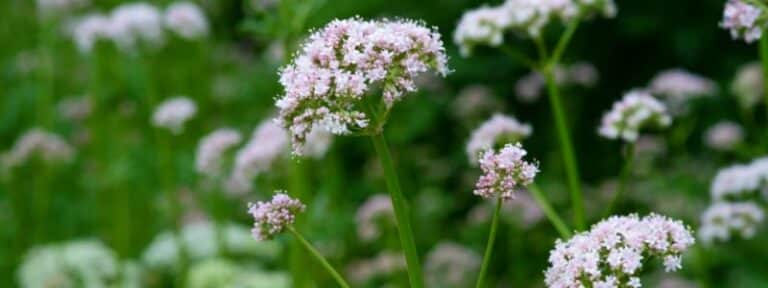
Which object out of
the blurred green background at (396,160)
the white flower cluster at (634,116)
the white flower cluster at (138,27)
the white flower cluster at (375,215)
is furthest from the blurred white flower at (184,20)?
the white flower cluster at (634,116)

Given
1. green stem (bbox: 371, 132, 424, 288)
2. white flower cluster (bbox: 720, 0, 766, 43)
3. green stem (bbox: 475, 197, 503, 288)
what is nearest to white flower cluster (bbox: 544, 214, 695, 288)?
green stem (bbox: 475, 197, 503, 288)

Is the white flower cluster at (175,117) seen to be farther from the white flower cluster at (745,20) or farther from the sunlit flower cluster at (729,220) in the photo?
the white flower cluster at (745,20)

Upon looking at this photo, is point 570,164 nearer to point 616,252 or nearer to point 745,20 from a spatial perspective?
point 745,20

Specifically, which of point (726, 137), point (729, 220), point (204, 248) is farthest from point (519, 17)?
point (204, 248)

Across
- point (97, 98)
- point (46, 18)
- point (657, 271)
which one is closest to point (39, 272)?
point (97, 98)

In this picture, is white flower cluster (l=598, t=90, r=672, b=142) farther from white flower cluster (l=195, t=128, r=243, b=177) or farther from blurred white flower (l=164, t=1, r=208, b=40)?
blurred white flower (l=164, t=1, r=208, b=40)

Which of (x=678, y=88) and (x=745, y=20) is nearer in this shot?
(x=745, y=20)

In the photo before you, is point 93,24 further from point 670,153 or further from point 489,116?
point 670,153
